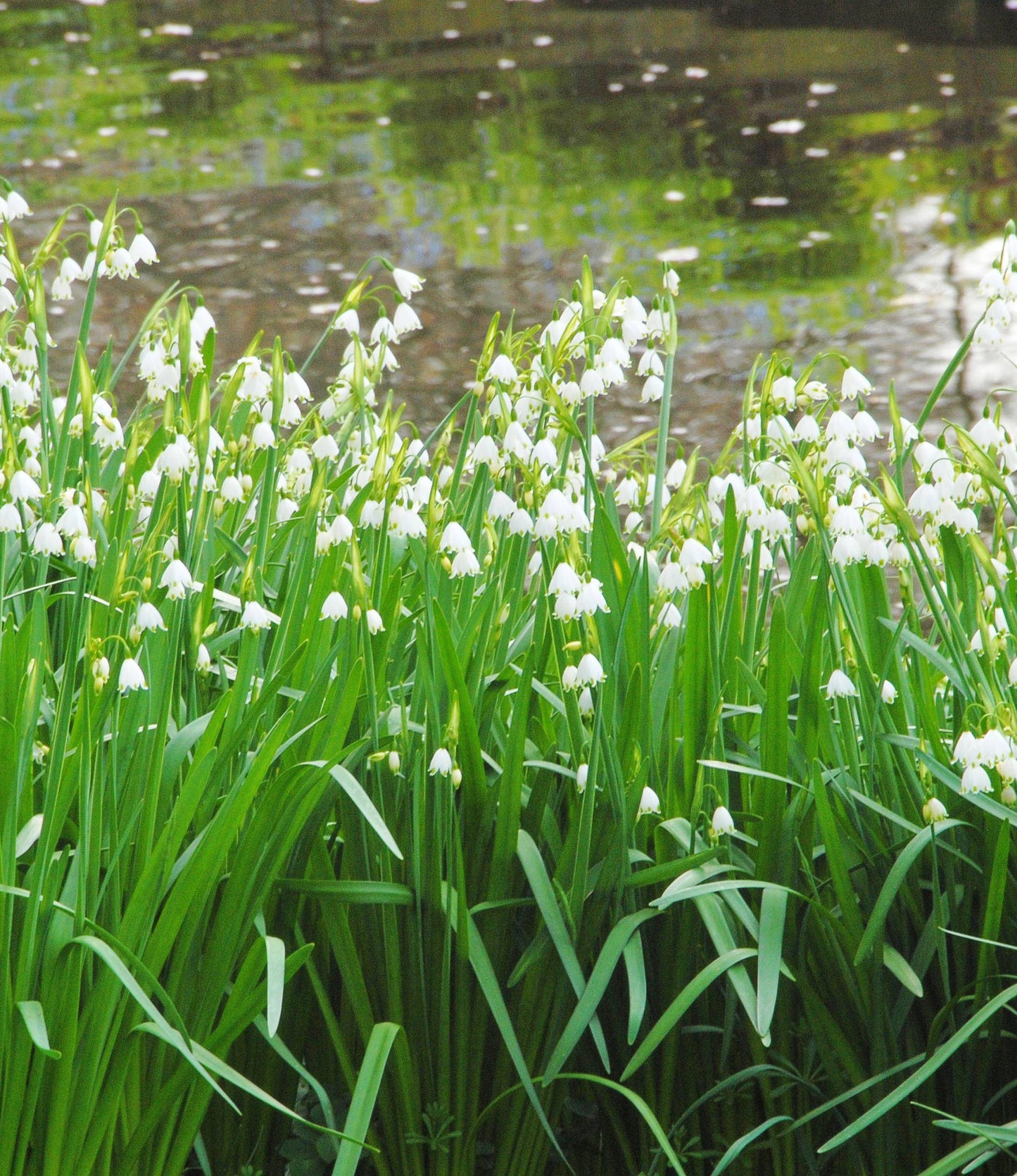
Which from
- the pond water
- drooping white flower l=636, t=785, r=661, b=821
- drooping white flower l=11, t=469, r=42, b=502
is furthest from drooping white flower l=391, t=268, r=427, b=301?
the pond water

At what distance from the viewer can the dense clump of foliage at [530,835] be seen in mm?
1515

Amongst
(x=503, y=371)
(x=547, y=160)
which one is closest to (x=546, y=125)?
(x=547, y=160)

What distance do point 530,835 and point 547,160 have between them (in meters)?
7.85

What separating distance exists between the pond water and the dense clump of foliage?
3.59 meters

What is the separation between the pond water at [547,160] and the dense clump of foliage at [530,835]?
3593 millimetres

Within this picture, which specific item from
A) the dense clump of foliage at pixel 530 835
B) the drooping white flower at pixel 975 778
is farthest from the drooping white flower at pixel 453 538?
the drooping white flower at pixel 975 778

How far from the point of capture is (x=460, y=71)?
1067 cm

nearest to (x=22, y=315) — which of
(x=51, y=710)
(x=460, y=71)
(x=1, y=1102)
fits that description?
(x=460, y=71)

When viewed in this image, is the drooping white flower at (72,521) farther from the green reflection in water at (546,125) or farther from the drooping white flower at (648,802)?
the green reflection in water at (546,125)

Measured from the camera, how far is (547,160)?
8.95 metres

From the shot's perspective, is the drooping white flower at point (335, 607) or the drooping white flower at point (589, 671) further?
the drooping white flower at point (335, 607)

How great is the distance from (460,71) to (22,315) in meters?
4.85

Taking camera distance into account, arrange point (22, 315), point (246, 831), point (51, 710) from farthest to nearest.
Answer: point (22, 315)
point (51, 710)
point (246, 831)

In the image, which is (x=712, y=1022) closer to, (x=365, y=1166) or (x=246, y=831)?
(x=365, y=1166)
